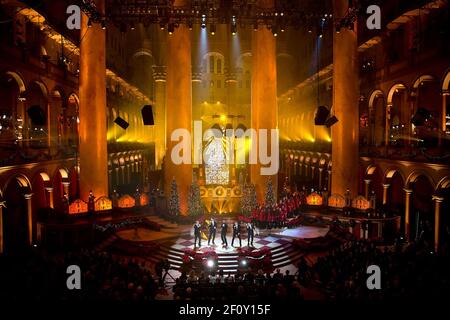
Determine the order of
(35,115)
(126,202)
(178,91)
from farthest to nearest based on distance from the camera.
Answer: (178,91) → (126,202) → (35,115)

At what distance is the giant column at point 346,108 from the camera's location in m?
17.9

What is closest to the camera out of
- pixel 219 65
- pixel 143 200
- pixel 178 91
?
pixel 143 200

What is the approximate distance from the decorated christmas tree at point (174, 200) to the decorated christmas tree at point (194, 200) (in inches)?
24.4

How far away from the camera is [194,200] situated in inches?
774

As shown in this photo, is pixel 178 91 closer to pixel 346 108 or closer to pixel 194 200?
pixel 194 200

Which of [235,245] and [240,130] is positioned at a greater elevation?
[240,130]

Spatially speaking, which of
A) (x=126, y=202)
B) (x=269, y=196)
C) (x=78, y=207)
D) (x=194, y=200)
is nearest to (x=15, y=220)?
(x=78, y=207)

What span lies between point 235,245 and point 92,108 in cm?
900

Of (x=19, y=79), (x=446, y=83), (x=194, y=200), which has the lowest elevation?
(x=194, y=200)

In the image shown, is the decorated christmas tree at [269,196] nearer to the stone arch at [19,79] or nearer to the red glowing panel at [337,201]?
the red glowing panel at [337,201]

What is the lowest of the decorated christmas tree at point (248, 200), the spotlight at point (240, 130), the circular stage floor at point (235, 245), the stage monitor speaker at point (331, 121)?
the circular stage floor at point (235, 245)

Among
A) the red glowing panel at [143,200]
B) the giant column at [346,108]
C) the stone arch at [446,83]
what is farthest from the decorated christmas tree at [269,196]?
the stone arch at [446,83]

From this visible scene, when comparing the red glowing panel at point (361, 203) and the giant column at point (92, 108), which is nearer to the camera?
the red glowing panel at point (361, 203)
